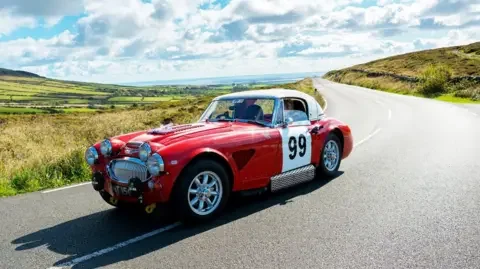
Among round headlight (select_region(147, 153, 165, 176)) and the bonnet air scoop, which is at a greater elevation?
the bonnet air scoop

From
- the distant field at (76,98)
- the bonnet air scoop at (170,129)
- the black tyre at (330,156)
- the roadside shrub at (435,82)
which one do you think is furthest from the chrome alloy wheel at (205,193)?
the distant field at (76,98)

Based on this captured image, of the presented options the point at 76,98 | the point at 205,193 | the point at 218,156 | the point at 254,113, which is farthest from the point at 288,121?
the point at 76,98

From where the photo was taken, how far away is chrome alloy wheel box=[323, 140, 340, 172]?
809cm

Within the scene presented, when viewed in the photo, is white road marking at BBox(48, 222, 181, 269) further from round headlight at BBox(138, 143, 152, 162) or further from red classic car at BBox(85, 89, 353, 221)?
round headlight at BBox(138, 143, 152, 162)

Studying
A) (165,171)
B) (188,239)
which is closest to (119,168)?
(165,171)

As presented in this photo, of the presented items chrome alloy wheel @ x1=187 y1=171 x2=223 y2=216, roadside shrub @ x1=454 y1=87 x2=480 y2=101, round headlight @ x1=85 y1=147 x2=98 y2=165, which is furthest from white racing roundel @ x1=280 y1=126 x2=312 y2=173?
roadside shrub @ x1=454 y1=87 x2=480 y2=101

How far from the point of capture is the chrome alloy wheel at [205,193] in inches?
223

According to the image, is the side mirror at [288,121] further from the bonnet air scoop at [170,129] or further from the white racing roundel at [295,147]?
the bonnet air scoop at [170,129]

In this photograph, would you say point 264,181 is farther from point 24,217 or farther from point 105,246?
point 24,217

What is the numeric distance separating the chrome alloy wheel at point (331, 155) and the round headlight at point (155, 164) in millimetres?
3672

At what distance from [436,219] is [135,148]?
4.05m

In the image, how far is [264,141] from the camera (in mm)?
6469

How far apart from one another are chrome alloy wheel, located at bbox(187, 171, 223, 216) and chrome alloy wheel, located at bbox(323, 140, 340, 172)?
2823mm

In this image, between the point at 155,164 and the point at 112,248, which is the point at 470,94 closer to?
the point at 155,164
